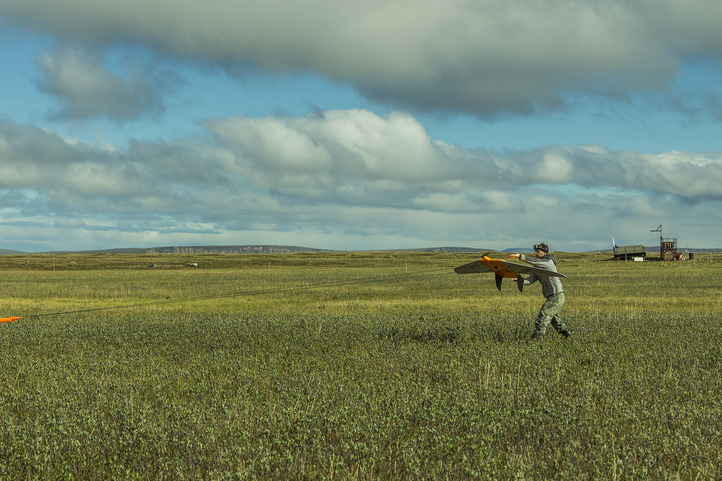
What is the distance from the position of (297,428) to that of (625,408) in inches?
139

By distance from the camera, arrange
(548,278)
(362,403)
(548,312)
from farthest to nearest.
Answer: (548,278) → (548,312) → (362,403)

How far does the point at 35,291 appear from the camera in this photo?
104 feet

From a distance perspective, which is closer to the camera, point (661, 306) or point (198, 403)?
point (198, 403)

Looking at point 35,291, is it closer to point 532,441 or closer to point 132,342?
point 132,342

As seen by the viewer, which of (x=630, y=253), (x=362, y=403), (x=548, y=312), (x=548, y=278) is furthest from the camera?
(x=630, y=253)

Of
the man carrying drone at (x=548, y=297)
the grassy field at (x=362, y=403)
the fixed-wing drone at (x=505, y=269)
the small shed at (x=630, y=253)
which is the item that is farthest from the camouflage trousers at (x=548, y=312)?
the small shed at (x=630, y=253)

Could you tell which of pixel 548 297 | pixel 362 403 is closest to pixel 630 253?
pixel 548 297

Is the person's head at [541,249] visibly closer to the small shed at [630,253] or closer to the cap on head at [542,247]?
the cap on head at [542,247]

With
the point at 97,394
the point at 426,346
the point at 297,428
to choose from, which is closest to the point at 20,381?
the point at 97,394

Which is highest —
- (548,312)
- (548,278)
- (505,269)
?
(505,269)

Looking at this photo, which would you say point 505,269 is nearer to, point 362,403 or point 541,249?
point 541,249

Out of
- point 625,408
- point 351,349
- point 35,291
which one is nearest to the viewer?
point 625,408

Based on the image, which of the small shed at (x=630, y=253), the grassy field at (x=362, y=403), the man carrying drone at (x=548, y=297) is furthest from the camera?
the small shed at (x=630, y=253)

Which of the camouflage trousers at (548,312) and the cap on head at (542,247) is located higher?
the cap on head at (542,247)
